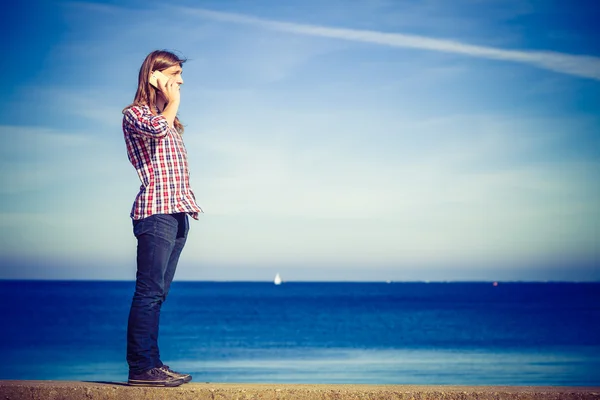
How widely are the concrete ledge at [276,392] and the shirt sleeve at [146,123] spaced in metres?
1.45

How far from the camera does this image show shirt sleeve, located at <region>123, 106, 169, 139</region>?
3.89 m

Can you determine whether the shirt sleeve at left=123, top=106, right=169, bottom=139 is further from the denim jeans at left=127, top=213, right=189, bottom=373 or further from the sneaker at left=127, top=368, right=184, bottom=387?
the sneaker at left=127, top=368, right=184, bottom=387

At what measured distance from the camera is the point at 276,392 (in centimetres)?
361

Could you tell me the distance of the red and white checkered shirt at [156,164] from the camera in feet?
13.0

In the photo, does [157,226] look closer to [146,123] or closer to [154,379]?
[146,123]

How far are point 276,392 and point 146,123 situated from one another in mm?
1694

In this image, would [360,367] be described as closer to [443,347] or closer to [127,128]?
[443,347]

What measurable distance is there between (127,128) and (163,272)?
907mm

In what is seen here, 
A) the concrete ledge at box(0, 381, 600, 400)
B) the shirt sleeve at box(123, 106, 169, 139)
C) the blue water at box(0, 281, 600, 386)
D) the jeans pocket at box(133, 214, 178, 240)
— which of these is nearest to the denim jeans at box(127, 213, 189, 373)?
the jeans pocket at box(133, 214, 178, 240)

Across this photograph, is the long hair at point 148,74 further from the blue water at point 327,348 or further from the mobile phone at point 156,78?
the blue water at point 327,348

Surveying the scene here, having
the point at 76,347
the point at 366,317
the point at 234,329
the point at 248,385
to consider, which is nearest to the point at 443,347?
the point at 234,329

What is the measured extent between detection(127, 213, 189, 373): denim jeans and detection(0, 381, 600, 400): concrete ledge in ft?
0.77

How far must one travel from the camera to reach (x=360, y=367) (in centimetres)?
2362

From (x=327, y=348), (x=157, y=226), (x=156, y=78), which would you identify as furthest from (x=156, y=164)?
(x=327, y=348)
